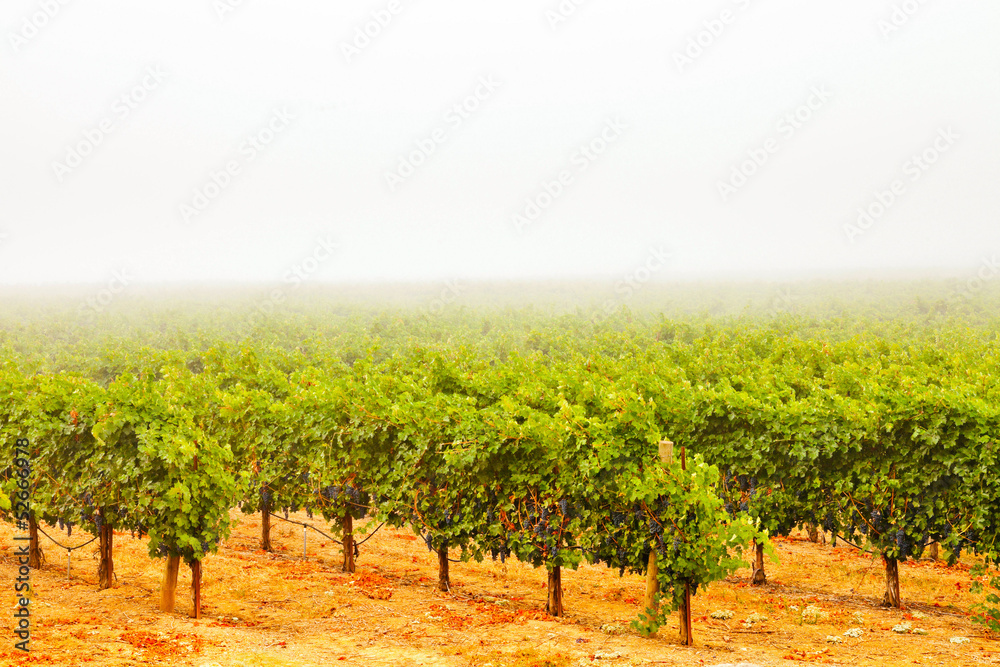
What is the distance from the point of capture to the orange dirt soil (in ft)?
39.0

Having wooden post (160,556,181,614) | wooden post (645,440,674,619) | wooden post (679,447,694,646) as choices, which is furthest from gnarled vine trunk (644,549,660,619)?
wooden post (160,556,181,614)

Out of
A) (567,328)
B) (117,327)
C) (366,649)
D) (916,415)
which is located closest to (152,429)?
(366,649)

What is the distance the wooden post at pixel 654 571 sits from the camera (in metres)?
12.4

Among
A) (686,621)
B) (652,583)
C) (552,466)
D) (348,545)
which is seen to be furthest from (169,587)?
(686,621)

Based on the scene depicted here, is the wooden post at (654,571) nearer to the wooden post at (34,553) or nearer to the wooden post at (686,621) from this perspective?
the wooden post at (686,621)

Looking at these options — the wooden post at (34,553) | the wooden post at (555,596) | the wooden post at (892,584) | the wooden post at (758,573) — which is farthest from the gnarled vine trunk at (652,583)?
the wooden post at (34,553)

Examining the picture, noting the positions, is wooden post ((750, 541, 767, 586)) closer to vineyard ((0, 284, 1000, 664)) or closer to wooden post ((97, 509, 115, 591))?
vineyard ((0, 284, 1000, 664))

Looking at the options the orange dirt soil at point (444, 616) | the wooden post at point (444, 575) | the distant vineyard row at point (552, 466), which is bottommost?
the orange dirt soil at point (444, 616)

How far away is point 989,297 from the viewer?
7594 centimetres

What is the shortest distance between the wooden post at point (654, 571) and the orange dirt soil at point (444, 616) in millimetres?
631

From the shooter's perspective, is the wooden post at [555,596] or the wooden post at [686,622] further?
the wooden post at [555,596]

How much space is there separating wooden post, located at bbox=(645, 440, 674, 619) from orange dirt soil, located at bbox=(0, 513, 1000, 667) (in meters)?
0.63

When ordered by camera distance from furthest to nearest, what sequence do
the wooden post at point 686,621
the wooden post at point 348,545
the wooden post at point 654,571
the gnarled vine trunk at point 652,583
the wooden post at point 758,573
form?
the wooden post at point 348,545, the wooden post at point 758,573, the gnarled vine trunk at point 652,583, the wooden post at point 686,621, the wooden post at point 654,571

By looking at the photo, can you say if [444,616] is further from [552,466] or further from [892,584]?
[892,584]
